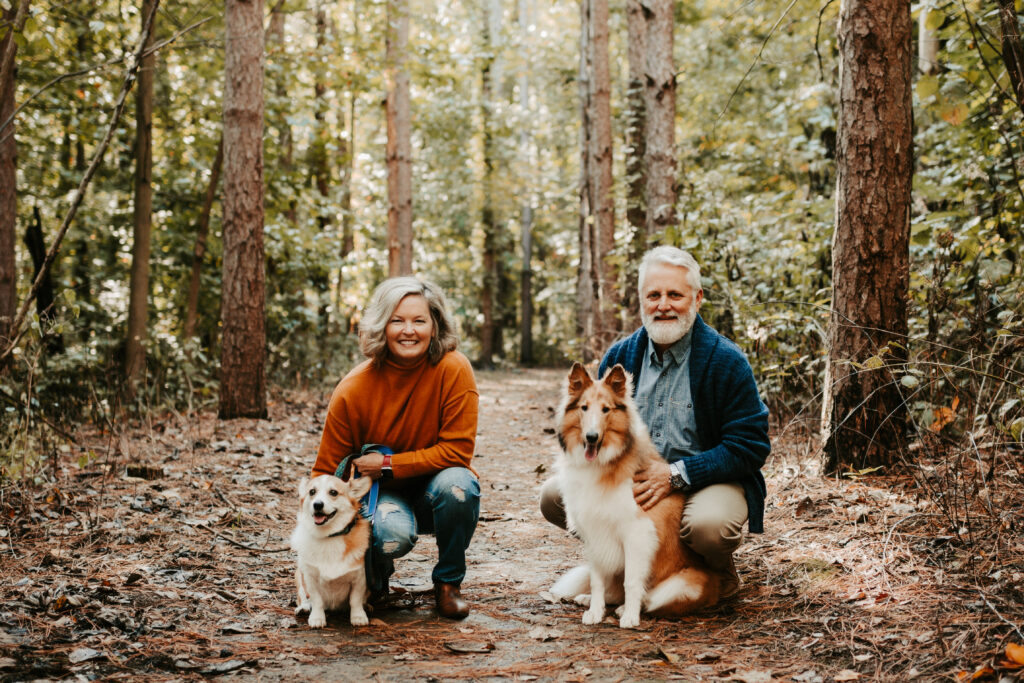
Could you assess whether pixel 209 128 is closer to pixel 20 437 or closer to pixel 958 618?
pixel 20 437

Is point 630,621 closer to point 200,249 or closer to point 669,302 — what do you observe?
point 669,302

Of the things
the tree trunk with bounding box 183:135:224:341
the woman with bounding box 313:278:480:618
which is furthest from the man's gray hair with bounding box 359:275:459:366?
the tree trunk with bounding box 183:135:224:341

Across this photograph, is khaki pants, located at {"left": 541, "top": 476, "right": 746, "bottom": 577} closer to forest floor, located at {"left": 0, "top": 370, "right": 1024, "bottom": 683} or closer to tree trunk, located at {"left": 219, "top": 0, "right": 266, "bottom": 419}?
forest floor, located at {"left": 0, "top": 370, "right": 1024, "bottom": 683}

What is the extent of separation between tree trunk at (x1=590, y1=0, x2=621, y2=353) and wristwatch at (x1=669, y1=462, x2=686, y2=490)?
30.1 ft

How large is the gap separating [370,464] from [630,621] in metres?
1.51

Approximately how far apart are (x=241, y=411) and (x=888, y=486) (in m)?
7.10

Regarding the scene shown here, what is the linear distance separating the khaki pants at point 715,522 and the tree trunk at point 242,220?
6548 mm

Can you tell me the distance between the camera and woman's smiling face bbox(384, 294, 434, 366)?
3.84 meters

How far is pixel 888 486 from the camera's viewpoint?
179 inches

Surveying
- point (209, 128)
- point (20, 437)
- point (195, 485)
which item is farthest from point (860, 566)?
point (209, 128)

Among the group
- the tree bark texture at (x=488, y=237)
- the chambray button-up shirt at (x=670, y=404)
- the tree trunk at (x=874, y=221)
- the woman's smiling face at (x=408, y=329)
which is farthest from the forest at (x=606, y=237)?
the woman's smiling face at (x=408, y=329)

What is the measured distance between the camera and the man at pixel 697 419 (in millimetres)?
3650

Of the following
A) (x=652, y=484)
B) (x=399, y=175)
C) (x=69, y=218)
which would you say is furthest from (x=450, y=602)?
(x=399, y=175)

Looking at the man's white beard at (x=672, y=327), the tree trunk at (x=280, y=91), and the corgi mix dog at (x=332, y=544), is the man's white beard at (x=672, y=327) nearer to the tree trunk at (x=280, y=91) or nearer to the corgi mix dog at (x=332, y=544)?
the corgi mix dog at (x=332, y=544)
